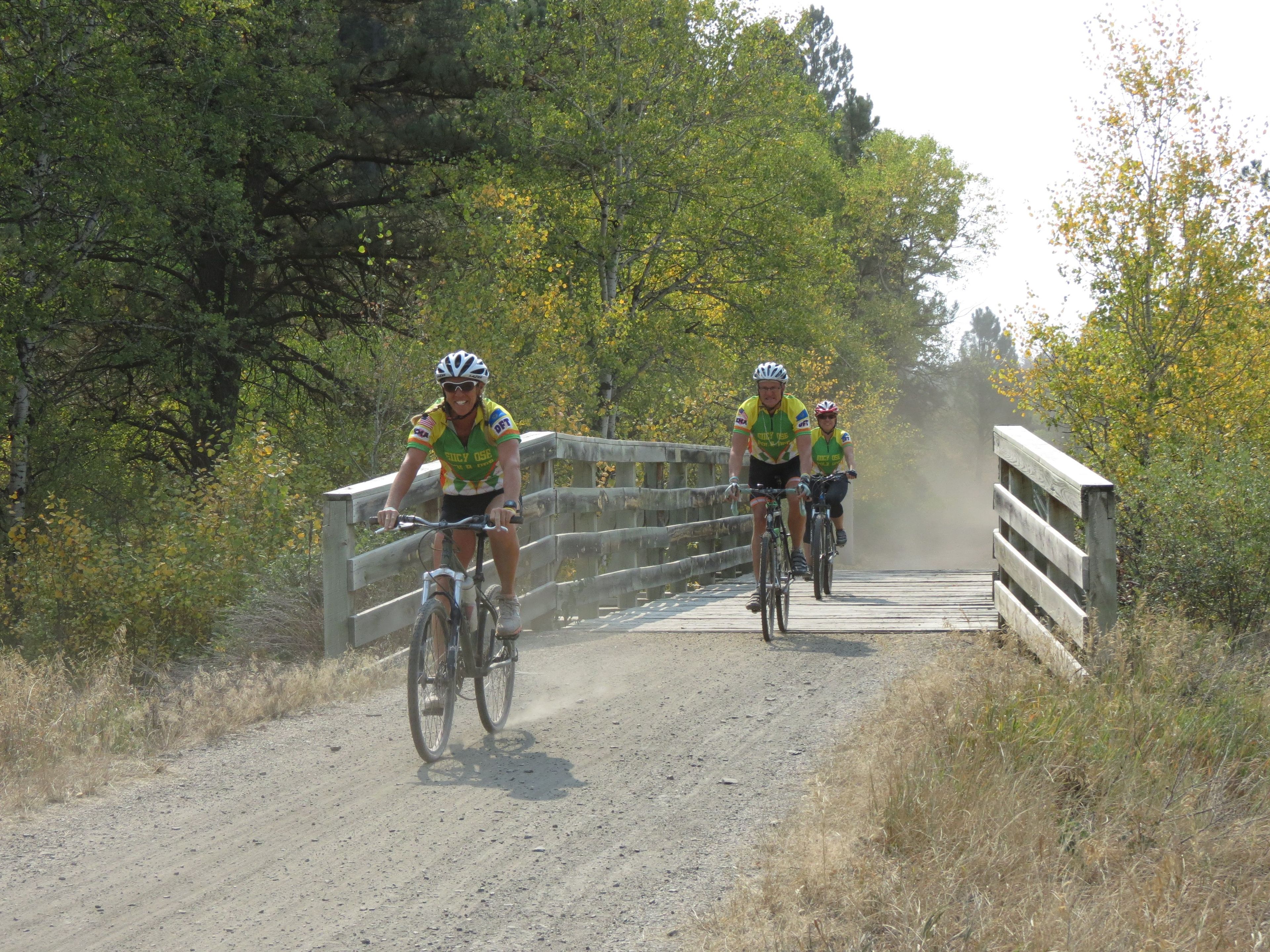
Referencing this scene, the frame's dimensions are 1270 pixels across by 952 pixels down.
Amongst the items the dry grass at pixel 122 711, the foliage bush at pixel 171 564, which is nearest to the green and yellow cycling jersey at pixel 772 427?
the dry grass at pixel 122 711

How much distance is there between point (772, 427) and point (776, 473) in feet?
1.33

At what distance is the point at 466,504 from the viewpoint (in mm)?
6633

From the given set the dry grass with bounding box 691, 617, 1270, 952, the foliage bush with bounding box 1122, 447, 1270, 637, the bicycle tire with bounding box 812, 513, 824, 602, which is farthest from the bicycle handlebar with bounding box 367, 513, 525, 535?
the bicycle tire with bounding box 812, 513, 824, 602

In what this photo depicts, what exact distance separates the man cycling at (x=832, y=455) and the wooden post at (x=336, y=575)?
21.4 ft

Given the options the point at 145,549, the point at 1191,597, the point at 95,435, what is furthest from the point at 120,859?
the point at 95,435

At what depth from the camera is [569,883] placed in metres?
4.23

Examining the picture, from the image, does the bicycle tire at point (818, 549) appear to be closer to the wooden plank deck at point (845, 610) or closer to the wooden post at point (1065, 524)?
the wooden plank deck at point (845, 610)

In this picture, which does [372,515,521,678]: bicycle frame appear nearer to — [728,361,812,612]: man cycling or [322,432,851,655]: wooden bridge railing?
[322,432,851,655]: wooden bridge railing

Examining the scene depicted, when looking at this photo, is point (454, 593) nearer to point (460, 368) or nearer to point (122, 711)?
point (460, 368)

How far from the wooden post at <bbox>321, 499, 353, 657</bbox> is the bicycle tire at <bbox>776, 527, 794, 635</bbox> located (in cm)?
343

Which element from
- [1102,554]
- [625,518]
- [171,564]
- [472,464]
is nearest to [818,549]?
[625,518]

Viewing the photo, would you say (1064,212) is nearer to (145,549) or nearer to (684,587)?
(684,587)

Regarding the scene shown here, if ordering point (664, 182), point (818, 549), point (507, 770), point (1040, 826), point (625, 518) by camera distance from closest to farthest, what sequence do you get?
point (1040, 826) < point (507, 770) < point (625, 518) < point (818, 549) < point (664, 182)

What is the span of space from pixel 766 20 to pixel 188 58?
12868 mm
